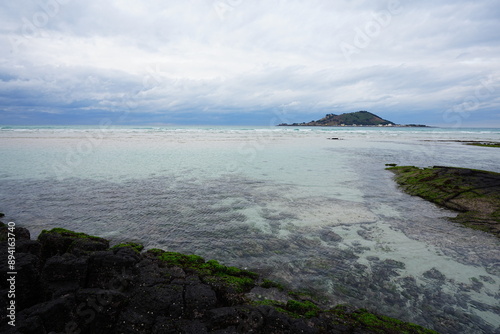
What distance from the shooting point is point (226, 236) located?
31.8ft

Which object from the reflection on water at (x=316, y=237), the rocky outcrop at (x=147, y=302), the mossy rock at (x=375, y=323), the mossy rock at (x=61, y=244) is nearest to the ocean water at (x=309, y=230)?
the reflection on water at (x=316, y=237)

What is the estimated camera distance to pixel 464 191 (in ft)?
45.9

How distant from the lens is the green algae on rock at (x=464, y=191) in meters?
11.2

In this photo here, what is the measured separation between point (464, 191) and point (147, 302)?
53.5ft

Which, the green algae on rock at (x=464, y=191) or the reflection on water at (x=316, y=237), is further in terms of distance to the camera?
the green algae on rock at (x=464, y=191)

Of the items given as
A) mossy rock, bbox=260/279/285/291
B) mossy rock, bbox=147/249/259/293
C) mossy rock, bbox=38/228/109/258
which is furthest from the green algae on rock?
mossy rock, bbox=38/228/109/258

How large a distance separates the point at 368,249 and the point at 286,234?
2.86m

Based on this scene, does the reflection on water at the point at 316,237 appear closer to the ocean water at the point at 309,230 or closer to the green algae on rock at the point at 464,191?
the ocean water at the point at 309,230

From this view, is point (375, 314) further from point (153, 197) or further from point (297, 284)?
point (153, 197)

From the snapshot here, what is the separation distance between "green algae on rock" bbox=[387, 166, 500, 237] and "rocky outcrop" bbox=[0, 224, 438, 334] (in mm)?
8684

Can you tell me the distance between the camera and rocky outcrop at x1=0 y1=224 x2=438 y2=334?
188 inches

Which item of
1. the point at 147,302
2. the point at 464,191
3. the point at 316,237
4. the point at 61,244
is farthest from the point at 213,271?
the point at 464,191

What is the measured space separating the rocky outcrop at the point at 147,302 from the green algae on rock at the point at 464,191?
868 centimetres

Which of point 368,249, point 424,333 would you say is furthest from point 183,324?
point 368,249
